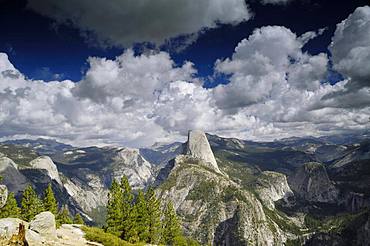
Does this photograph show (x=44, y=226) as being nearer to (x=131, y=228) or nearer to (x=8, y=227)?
(x=8, y=227)

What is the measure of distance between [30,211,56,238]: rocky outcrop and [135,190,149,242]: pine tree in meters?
41.5

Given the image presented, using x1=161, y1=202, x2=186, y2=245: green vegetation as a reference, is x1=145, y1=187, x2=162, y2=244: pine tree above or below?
above

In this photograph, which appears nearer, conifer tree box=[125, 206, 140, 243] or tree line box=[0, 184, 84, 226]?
conifer tree box=[125, 206, 140, 243]

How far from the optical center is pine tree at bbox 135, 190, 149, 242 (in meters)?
82.2

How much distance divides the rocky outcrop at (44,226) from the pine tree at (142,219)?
136 feet

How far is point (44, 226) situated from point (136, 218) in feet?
147

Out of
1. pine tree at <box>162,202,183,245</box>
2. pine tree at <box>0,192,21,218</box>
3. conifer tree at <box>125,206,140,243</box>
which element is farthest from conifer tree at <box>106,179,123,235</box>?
pine tree at <box>0,192,21,218</box>

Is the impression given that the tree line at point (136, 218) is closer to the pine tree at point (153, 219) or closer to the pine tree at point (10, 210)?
the pine tree at point (153, 219)

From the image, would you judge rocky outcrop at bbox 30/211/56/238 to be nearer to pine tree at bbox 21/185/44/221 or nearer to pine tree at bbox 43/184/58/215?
pine tree at bbox 43/184/58/215

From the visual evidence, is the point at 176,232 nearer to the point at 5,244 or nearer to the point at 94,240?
the point at 94,240

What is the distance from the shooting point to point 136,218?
8381cm

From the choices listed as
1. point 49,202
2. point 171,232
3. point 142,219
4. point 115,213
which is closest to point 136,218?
point 142,219

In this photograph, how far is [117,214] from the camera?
77.2m

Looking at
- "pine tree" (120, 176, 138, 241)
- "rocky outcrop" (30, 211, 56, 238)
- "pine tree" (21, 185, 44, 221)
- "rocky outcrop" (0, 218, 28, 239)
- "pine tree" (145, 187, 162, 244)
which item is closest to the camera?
"rocky outcrop" (0, 218, 28, 239)
